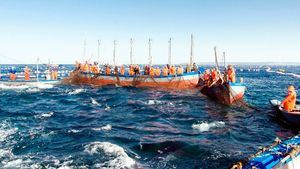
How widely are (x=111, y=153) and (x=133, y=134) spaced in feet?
12.7

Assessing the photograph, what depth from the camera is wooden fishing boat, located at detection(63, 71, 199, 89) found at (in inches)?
1660

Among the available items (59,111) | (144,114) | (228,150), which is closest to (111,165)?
(228,150)

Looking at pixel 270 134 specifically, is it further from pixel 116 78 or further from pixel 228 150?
pixel 116 78

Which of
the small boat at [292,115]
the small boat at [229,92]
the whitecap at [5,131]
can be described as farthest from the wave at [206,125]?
the whitecap at [5,131]

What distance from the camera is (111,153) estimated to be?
1468 centimetres

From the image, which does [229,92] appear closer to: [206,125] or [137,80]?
[206,125]

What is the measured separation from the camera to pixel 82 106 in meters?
29.6

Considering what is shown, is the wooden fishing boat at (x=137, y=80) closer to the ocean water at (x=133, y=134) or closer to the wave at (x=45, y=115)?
the ocean water at (x=133, y=134)

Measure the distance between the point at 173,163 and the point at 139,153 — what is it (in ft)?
6.76

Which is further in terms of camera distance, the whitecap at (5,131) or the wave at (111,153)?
the whitecap at (5,131)

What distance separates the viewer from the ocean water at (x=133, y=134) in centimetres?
1389

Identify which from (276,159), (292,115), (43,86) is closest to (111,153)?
(276,159)

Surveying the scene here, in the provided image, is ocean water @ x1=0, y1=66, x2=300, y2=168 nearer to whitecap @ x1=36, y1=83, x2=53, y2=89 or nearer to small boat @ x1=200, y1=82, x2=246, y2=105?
small boat @ x1=200, y1=82, x2=246, y2=105

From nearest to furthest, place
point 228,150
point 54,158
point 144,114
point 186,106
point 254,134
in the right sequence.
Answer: point 54,158 → point 228,150 → point 254,134 → point 144,114 → point 186,106
